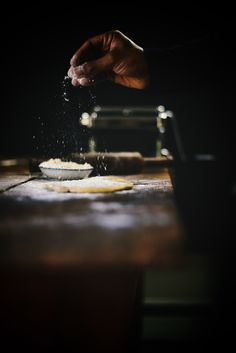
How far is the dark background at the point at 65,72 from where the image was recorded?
683cm

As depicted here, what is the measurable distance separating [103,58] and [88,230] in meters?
1.93

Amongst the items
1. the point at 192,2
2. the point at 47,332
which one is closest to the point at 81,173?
the point at 47,332

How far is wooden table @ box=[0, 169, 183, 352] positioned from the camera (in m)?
0.92

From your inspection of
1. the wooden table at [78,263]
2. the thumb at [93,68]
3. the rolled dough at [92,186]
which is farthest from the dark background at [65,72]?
the wooden table at [78,263]

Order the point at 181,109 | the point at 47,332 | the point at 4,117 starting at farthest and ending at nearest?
1. the point at 181,109
2. the point at 4,117
3. the point at 47,332

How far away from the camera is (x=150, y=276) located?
13.0 ft

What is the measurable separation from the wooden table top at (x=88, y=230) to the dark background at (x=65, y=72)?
4.09 m

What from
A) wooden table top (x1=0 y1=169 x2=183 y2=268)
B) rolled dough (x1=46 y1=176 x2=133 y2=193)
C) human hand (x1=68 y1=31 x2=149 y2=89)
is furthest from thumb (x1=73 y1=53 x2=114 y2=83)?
wooden table top (x1=0 y1=169 x2=183 y2=268)

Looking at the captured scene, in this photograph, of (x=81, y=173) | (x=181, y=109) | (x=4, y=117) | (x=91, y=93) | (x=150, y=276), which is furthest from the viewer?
(x=181, y=109)

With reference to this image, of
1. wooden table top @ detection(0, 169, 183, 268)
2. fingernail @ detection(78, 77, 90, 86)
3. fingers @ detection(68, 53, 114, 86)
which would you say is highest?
fingers @ detection(68, 53, 114, 86)

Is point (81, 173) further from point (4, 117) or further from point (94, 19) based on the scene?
point (4, 117)

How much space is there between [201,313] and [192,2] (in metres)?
4.84

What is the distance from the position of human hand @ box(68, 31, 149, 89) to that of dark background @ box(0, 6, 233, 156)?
8.35 feet

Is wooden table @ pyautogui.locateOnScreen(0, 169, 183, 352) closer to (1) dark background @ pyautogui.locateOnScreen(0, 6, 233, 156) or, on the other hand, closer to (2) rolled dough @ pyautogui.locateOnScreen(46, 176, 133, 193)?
(2) rolled dough @ pyautogui.locateOnScreen(46, 176, 133, 193)
